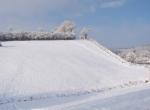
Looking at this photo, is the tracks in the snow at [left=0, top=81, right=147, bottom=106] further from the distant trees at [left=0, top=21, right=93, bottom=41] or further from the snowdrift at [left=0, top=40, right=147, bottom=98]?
the distant trees at [left=0, top=21, right=93, bottom=41]

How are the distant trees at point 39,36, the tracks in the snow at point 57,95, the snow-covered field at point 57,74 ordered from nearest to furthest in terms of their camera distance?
1. the tracks in the snow at point 57,95
2. the snow-covered field at point 57,74
3. the distant trees at point 39,36

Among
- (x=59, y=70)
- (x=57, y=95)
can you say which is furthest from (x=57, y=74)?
(x=57, y=95)

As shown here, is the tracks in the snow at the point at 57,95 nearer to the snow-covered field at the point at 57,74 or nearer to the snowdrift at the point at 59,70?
the snow-covered field at the point at 57,74

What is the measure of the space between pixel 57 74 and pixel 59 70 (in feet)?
3.40

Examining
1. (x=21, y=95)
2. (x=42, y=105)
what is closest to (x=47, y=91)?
(x=21, y=95)

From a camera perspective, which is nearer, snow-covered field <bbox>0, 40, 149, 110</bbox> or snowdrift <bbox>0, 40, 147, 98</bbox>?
snow-covered field <bbox>0, 40, 149, 110</bbox>

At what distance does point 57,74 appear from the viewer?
20.7 metres

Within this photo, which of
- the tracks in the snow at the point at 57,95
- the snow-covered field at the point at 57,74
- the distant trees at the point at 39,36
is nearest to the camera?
the tracks in the snow at the point at 57,95

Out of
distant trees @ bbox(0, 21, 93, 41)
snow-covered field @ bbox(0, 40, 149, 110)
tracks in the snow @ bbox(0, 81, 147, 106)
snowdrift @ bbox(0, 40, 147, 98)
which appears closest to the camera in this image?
tracks in the snow @ bbox(0, 81, 147, 106)

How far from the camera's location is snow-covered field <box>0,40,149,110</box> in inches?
621

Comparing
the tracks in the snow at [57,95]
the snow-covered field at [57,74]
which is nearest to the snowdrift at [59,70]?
the snow-covered field at [57,74]

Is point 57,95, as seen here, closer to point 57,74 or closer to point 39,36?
point 57,74

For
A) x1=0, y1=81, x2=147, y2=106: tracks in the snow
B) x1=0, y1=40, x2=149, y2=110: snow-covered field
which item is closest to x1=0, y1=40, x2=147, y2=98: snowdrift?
x1=0, y1=40, x2=149, y2=110: snow-covered field

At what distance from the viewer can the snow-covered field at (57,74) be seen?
51.7ft
